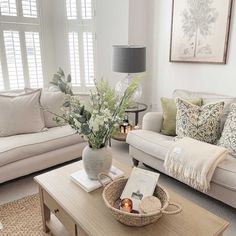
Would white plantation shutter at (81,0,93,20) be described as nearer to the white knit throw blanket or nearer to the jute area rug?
the white knit throw blanket

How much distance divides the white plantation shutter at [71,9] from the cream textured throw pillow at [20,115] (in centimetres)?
152

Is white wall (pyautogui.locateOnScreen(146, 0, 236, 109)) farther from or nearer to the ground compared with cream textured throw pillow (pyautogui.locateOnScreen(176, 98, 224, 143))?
farther from the ground

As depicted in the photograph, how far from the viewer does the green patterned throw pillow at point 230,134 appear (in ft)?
6.70

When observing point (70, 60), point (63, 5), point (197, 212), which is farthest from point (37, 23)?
point (197, 212)

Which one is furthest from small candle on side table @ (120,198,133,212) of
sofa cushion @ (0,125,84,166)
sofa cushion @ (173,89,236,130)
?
sofa cushion @ (173,89,236,130)

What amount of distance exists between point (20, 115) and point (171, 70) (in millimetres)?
2021

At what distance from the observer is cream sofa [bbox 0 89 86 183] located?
2211 mm

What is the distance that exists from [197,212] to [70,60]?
2987 mm

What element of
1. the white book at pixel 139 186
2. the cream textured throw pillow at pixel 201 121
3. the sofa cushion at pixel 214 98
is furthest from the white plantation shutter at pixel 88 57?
the white book at pixel 139 186

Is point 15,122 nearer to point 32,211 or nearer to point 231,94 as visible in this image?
point 32,211

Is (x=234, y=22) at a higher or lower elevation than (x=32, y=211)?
higher

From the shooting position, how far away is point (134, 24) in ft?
11.0

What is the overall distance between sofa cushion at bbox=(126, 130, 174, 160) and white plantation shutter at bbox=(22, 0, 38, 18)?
7.58 ft

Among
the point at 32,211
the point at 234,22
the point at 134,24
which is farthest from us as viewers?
the point at 134,24
